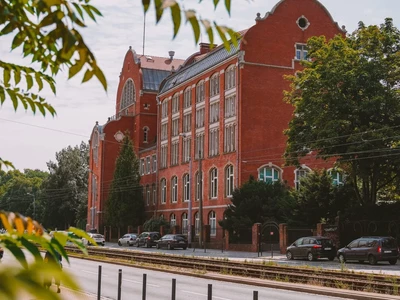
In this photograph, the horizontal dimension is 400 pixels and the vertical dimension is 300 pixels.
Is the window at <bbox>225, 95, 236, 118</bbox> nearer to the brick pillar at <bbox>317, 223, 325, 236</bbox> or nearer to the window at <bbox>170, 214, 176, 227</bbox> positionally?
the window at <bbox>170, 214, 176, 227</bbox>

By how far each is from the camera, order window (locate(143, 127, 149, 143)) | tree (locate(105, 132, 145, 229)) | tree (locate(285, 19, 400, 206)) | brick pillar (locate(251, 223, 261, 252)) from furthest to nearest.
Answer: window (locate(143, 127, 149, 143)), tree (locate(105, 132, 145, 229)), brick pillar (locate(251, 223, 261, 252)), tree (locate(285, 19, 400, 206))

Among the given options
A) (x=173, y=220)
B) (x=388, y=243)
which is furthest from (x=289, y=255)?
(x=173, y=220)

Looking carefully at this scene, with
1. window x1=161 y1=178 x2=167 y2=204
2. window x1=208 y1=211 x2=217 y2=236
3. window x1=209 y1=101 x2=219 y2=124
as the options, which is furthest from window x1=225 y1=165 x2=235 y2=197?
window x1=161 y1=178 x2=167 y2=204

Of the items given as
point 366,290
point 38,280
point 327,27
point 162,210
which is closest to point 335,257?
point 366,290

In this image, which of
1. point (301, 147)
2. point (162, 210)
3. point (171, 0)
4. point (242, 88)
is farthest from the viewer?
point (162, 210)

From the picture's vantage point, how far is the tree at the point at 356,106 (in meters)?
42.8

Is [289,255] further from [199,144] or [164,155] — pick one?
[164,155]

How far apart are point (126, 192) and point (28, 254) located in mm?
81069

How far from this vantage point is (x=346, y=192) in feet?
172

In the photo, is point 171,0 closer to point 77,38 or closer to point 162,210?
point 77,38

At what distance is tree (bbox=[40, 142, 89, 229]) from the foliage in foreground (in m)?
108

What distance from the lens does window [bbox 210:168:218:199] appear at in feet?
220

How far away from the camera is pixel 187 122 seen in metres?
76.1

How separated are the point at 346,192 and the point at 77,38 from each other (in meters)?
51.1
